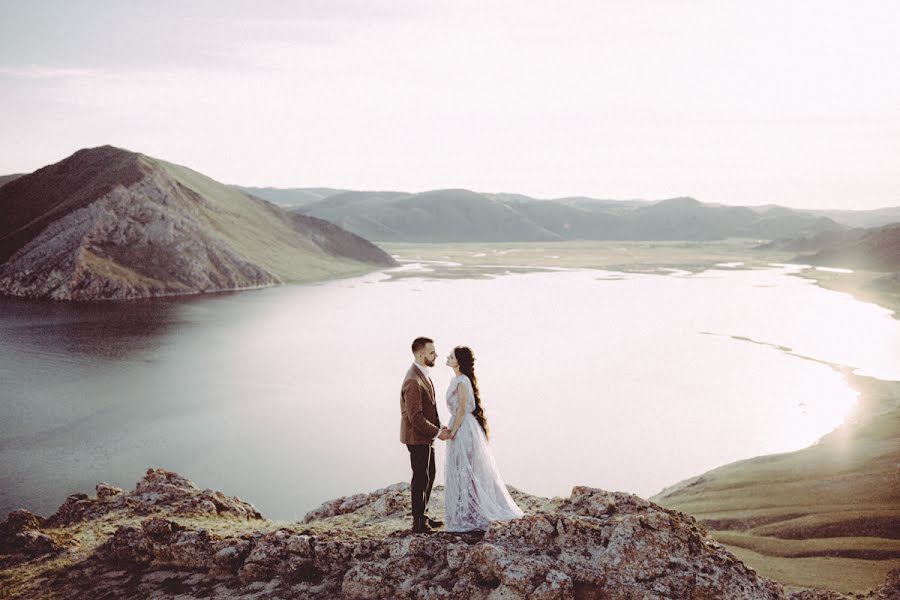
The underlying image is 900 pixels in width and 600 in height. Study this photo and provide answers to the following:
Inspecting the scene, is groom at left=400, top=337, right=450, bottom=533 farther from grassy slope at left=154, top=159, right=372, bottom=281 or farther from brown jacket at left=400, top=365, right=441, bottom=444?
grassy slope at left=154, top=159, right=372, bottom=281

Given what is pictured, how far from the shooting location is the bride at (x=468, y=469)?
8172 mm

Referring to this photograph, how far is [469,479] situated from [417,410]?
113 cm

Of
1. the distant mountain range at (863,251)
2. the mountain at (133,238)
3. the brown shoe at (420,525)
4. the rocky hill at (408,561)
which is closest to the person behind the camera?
the rocky hill at (408,561)

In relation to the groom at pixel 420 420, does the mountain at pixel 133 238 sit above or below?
above

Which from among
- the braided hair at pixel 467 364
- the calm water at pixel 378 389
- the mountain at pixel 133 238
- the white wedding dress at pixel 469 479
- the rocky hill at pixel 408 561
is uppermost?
the mountain at pixel 133 238

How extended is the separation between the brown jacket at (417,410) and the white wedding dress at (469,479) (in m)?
0.26

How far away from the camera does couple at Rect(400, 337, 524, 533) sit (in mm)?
8070

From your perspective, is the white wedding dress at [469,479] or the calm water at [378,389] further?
the calm water at [378,389]

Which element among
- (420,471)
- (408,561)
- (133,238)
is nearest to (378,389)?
(420,471)

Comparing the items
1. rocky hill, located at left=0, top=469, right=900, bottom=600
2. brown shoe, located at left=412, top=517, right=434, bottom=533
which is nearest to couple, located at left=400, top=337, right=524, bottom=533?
brown shoe, located at left=412, top=517, right=434, bottom=533

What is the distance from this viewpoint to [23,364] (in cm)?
3494

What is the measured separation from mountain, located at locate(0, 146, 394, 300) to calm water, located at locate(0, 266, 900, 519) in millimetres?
8157

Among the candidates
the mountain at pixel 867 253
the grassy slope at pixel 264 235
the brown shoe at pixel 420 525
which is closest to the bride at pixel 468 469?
the brown shoe at pixel 420 525

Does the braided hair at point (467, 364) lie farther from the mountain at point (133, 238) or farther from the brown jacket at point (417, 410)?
the mountain at point (133, 238)
